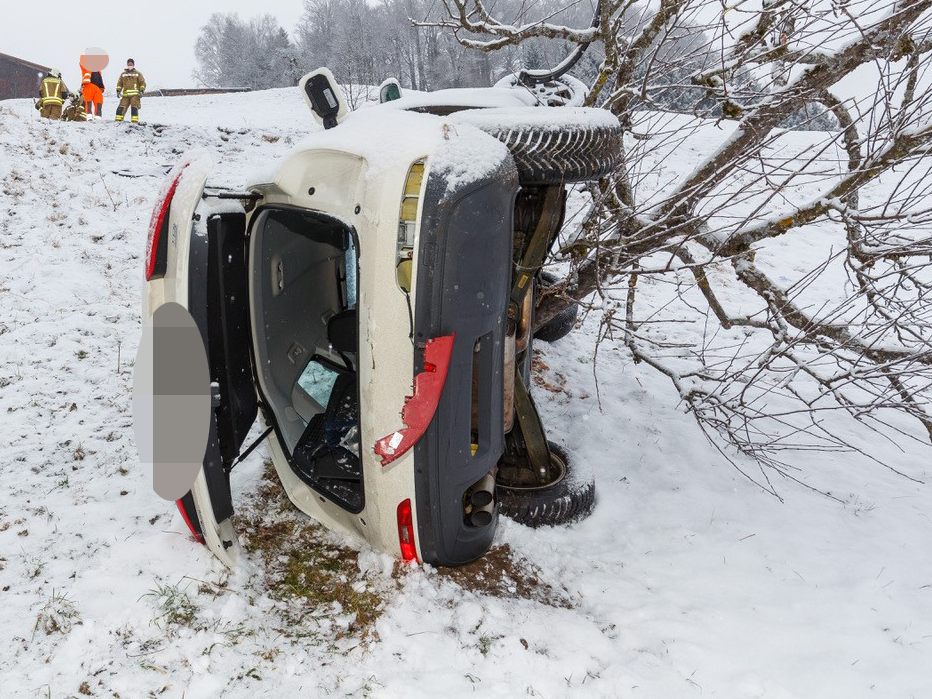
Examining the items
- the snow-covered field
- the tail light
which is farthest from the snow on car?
the snow-covered field

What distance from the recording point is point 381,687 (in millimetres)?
1934

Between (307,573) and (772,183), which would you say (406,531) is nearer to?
(307,573)

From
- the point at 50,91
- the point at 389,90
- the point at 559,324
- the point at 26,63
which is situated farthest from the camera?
the point at 26,63

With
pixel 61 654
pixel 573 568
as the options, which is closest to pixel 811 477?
pixel 573 568

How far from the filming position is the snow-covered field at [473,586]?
2008 millimetres

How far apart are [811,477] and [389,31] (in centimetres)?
4941

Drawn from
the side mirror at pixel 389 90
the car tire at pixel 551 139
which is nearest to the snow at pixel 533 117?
the car tire at pixel 551 139

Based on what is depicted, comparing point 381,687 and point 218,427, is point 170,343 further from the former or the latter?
point 381,687

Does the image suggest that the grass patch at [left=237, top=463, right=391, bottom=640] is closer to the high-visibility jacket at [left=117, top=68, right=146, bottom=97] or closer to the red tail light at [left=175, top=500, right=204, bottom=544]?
the red tail light at [left=175, top=500, right=204, bottom=544]

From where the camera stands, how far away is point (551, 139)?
2316 millimetres

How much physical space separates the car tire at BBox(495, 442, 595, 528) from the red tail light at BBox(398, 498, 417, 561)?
26.4 inches

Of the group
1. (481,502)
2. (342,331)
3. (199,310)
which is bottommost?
(481,502)

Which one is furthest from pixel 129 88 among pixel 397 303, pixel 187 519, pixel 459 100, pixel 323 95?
pixel 397 303

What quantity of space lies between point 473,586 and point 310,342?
1813mm
